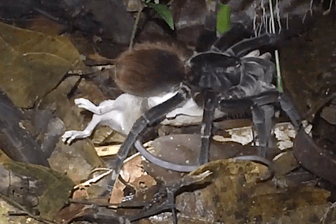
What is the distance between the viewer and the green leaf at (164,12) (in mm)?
743

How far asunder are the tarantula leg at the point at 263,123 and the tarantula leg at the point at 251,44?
9cm

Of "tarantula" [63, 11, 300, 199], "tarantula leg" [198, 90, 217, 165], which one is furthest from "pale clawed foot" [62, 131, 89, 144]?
"tarantula leg" [198, 90, 217, 165]

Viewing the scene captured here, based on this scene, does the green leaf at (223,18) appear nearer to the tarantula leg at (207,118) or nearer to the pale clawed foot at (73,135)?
the tarantula leg at (207,118)

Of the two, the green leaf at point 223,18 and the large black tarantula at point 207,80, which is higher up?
the green leaf at point 223,18

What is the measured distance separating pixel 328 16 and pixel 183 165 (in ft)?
1.14

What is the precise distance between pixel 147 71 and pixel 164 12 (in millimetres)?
97

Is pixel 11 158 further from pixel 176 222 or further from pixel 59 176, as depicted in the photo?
pixel 176 222

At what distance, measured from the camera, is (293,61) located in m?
0.79

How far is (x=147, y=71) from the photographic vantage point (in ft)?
2.41

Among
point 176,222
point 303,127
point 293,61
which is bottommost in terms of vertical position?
point 176,222

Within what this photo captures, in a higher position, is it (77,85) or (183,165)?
(77,85)

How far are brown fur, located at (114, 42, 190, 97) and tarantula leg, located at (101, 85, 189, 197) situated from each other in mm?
20

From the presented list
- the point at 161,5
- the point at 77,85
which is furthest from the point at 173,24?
the point at 77,85

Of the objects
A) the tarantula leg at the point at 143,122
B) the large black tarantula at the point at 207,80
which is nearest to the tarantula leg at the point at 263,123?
the large black tarantula at the point at 207,80
